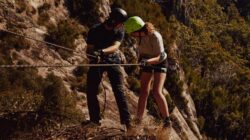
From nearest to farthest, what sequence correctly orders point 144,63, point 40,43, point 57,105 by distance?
point 144,63 → point 57,105 → point 40,43

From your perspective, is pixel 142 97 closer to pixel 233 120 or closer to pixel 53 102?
pixel 53 102

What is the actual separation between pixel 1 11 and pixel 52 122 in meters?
5.75

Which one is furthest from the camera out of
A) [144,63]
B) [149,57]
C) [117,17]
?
[149,57]

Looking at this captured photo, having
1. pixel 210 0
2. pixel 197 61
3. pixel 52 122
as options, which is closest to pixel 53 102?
pixel 52 122

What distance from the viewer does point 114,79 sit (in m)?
6.72

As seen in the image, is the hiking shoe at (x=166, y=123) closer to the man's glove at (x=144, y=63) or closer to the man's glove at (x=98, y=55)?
the man's glove at (x=144, y=63)

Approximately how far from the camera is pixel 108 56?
6691mm

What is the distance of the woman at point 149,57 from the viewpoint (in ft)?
21.8

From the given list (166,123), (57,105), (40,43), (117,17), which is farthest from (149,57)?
(40,43)

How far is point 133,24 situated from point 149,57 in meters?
0.62

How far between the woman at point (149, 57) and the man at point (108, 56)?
0.69 ft

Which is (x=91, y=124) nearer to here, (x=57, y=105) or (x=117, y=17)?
(x=117, y=17)

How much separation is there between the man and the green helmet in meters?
0.08

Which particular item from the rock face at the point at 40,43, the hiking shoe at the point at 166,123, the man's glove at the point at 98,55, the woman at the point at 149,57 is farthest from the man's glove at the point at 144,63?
the rock face at the point at 40,43
